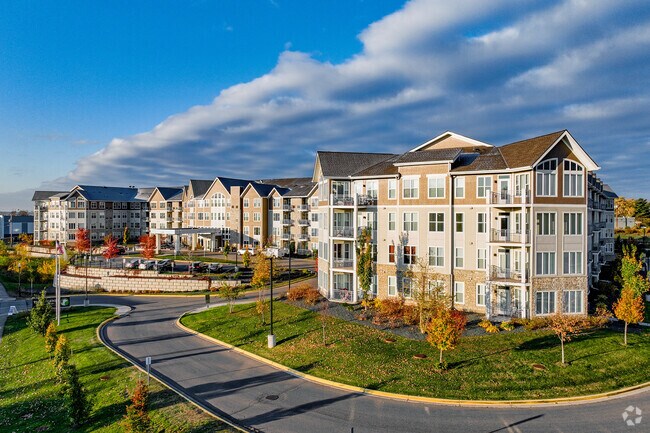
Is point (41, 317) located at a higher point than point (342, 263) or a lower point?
lower

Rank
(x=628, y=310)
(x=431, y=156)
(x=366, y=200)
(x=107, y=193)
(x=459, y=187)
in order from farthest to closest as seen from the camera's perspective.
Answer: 1. (x=107, y=193)
2. (x=366, y=200)
3. (x=431, y=156)
4. (x=459, y=187)
5. (x=628, y=310)

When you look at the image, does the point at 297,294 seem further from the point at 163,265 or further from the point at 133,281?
the point at 163,265

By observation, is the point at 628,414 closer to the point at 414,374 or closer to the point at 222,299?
the point at 414,374

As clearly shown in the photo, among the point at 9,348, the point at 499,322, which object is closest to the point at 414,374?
the point at 499,322

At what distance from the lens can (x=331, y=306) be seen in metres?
33.6

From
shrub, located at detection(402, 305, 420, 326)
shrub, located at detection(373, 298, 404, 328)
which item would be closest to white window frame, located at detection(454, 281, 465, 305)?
shrub, located at detection(402, 305, 420, 326)

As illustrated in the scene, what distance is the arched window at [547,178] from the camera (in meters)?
28.4

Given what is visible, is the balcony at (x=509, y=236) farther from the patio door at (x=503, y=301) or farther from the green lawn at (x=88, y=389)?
the green lawn at (x=88, y=389)

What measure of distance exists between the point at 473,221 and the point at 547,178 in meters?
5.86

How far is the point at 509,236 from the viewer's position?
2917 cm

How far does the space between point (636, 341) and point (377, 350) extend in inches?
614

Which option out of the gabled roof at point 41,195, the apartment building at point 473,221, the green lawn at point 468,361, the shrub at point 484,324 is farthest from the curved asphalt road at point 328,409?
the gabled roof at point 41,195

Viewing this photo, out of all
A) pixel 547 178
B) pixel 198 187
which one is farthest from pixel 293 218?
pixel 547 178

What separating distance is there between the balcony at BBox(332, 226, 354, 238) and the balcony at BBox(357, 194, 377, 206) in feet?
8.04
